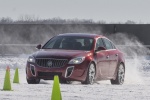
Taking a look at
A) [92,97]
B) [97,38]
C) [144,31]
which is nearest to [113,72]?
[97,38]

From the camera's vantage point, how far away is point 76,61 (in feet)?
57.7

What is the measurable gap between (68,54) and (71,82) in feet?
4.14

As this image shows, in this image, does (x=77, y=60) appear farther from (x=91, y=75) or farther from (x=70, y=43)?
(x=70, y=43)

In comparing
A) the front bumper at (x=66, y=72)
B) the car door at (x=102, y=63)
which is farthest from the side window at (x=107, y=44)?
the front bumper at (x=66, y=72)

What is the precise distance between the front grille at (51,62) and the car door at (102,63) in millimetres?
1270

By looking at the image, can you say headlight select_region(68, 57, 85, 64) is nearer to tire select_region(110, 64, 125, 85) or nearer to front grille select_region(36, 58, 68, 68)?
front grille select_region(36, 58, 68, 68)

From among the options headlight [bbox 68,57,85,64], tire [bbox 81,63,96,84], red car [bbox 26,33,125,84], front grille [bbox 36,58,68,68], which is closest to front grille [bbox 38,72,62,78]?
red car [bbox 26,33,125,84]

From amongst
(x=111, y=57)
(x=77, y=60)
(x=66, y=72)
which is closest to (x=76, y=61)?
(x=77, y=60)

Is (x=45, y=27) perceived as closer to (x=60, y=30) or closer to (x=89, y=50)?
(x=60, y=30)

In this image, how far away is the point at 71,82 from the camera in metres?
18.7

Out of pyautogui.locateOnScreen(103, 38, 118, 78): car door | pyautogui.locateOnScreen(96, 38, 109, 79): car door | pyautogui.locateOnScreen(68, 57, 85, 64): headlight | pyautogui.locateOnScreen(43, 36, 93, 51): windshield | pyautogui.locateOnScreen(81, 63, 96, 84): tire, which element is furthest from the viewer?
pyautogui.locateOnScreen(103, 38, 118, 78): car door

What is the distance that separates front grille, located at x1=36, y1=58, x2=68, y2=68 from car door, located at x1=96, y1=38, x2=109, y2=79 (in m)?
1.27

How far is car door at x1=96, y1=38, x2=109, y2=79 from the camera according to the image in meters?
18.5

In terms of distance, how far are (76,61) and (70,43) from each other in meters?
1.41
